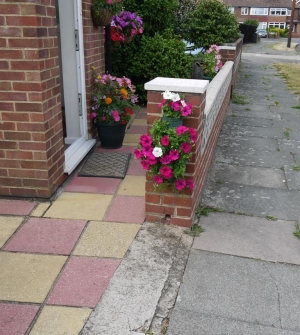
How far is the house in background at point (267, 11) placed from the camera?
7044 centimetres

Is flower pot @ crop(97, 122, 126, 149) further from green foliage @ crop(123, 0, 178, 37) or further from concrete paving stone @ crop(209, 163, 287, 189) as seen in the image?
green foliage @ crop(123, 0, 178, 37)

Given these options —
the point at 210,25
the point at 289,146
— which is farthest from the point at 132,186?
the point at 210,25

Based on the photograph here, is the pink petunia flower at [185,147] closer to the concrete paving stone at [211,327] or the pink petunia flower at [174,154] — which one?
the pink petunia flower at [174,154]

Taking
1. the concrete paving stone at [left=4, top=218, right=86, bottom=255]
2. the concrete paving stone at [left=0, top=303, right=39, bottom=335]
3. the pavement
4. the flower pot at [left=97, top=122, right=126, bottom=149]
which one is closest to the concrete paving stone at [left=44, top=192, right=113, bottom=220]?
the pavement

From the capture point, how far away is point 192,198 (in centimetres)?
339

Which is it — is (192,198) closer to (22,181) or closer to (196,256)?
(196,256)

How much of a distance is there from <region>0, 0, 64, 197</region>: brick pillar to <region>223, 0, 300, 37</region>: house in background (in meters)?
72.6

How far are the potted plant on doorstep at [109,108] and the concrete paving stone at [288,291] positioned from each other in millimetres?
2740

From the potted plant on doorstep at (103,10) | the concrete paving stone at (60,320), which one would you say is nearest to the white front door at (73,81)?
the potted plant on doorstep at (103,10)

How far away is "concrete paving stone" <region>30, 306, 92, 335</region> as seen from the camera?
2.25 meters

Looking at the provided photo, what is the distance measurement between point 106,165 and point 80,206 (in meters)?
1.03

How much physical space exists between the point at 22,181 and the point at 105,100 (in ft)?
5.53

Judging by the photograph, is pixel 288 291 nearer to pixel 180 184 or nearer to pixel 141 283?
pixel 141 283

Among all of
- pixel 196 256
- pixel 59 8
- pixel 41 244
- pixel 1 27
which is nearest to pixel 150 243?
pixel 196 256
